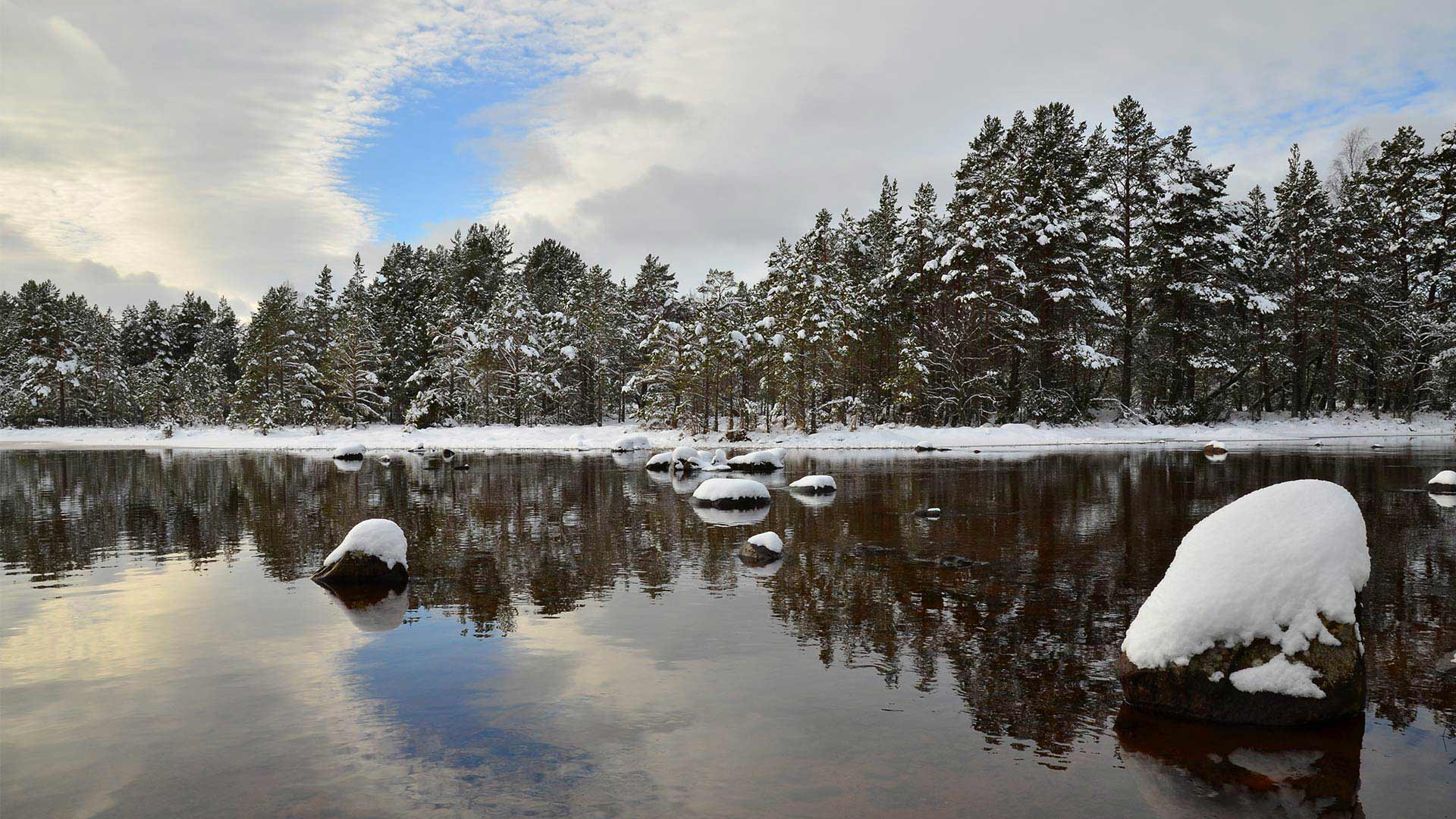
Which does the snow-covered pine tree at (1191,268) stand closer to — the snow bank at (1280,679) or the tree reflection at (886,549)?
the tree reflection at (886,549)

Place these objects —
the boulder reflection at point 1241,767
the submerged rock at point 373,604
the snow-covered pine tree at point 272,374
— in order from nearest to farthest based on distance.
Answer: the boulder reflection at point 1241,767, the submerged rock at point 373,604, the snow-covered pine tree at point 272,374

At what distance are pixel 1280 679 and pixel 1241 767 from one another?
1.01m

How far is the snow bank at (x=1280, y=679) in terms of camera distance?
6.28 metres

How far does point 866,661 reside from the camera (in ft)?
26.3

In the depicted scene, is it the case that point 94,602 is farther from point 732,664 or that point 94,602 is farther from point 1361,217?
point 1361,217

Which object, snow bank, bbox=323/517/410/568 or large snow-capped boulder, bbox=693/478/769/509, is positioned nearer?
snow bank, bbox=323/517/410/568

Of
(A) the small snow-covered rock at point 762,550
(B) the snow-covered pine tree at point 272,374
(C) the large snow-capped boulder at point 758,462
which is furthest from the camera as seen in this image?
(B) the snow-covered pine tree at point 272,374

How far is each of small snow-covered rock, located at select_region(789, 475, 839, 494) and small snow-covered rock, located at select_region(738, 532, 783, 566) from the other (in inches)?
340

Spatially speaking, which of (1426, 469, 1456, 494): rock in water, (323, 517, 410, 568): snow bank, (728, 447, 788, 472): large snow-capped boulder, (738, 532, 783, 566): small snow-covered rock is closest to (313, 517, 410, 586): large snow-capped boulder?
(323, 517, 410, 568): snow bank

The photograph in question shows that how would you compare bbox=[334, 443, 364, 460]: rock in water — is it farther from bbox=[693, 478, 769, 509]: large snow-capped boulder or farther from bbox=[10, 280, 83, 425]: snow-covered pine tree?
bbox=[10, 280, 83, 425]: snow-covered pine tree

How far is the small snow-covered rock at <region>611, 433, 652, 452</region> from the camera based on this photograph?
147 feet

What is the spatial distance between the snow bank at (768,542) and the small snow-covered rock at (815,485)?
8557 mm

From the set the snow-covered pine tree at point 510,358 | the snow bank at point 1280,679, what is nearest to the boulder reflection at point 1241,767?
the snow bank at point 1280,679

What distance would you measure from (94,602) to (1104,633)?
12.7m
